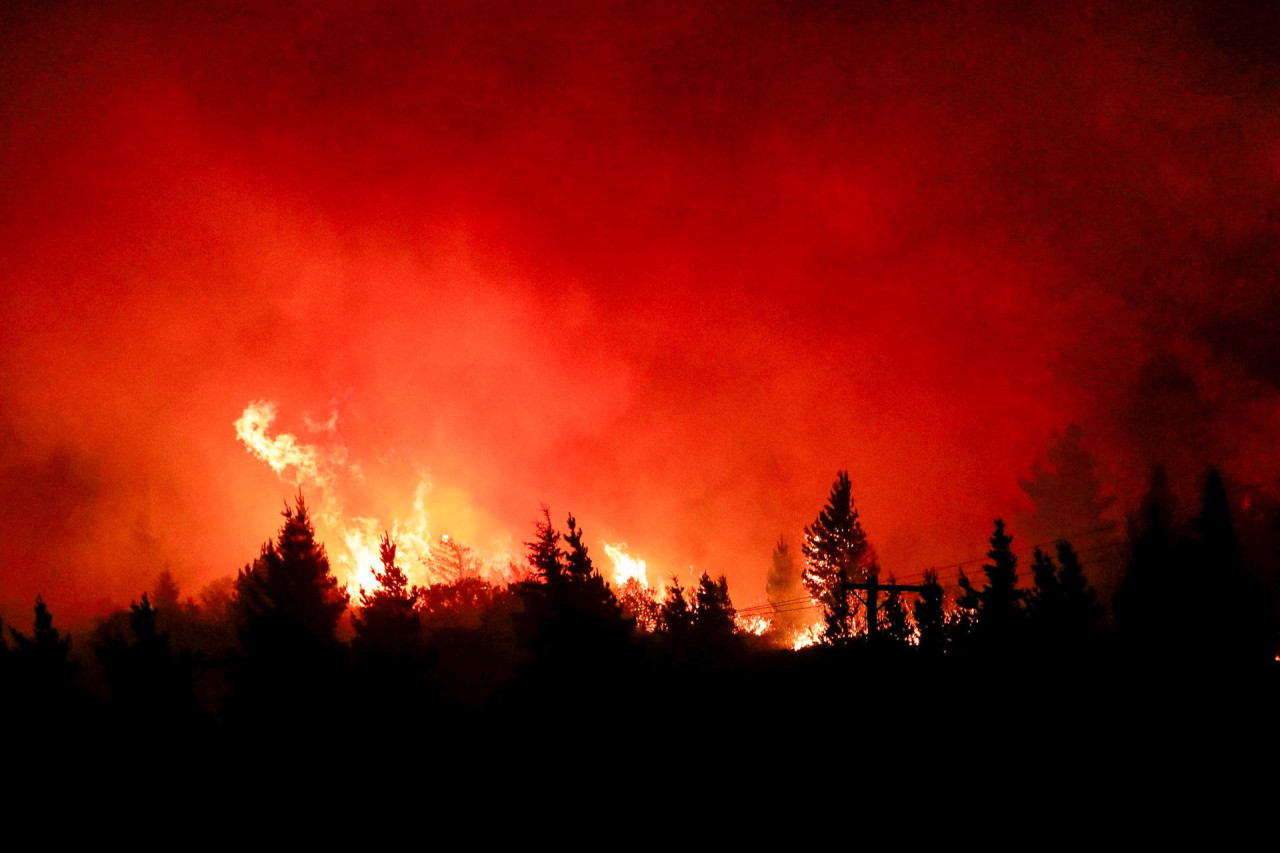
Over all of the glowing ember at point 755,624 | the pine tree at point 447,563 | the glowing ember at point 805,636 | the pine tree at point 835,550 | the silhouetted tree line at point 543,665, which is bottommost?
the silhouetted tree line at point 543,665

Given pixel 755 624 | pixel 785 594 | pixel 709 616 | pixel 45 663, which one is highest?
pixel 785 594

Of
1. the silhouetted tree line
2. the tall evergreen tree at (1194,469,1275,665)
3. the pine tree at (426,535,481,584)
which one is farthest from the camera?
the pine tree at (426,535,481,584)

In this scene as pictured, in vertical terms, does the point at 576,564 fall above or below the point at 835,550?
below

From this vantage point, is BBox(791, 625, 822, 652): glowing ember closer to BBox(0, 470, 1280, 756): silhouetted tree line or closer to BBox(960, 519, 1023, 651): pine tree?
BBox(960, 519, 1023, 651): pine tree

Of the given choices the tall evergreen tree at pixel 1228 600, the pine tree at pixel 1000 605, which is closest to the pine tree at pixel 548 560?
the pine tree at pixel 1000 605

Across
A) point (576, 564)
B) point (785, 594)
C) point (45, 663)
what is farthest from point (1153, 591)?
point (45, 663)

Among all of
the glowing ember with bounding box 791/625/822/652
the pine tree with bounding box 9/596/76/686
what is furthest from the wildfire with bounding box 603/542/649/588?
the pine tree with bounding box 9/596/76/686

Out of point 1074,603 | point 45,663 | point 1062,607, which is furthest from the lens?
point 1074,603

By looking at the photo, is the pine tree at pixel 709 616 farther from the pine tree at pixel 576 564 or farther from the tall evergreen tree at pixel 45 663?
the tall evergreen tree at pixel 45 663

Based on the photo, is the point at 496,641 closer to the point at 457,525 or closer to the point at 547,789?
the point at 547,789

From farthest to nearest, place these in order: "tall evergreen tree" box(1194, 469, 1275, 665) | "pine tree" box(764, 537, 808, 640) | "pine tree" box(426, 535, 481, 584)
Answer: "pine tree" box(426, 535, 481, 584)
"pine tree" box(764, 537, 808, 640)
"tall evergreen tree" box(1194, 469, 1275, 665)

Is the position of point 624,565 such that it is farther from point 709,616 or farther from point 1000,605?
point 1000,605

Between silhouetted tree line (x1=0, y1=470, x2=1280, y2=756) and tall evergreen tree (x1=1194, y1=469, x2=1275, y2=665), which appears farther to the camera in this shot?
tall evergreen tree (x1=1194, y1=469, x2=1275, y2=665)

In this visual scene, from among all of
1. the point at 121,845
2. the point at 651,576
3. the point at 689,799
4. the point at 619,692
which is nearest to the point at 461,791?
the point at 619,692
